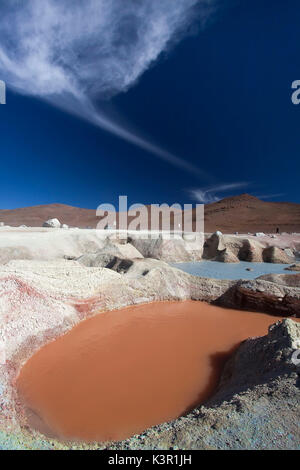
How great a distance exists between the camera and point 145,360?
3.23 metres

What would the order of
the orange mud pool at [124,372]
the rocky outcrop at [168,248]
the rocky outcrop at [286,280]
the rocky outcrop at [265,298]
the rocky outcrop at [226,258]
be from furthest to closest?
1. the rocky outcrop at [226,258]
2. the rocky outcrop at [168,248]
3. the rocky outcrop at [286,280]
4. the rocky outcrop at [265,298]
5. the orange mud pool at [124,372]

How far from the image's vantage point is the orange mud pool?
2211 mm

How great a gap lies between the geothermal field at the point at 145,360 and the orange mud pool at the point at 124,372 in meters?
0.02

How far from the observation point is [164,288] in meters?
6.05

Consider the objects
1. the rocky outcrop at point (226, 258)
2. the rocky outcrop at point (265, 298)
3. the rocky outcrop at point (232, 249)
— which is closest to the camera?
the rocky outcrop at point (265, 298)

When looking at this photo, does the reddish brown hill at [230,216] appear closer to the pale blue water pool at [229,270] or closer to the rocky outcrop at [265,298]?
the pale blue water pool at [229,270]

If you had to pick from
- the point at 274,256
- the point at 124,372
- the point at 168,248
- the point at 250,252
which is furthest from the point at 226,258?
the point at 124,372

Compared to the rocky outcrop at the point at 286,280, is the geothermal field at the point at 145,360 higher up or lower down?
lower down

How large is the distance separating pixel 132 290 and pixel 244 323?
2672mm

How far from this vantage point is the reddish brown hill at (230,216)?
37219 millimetres

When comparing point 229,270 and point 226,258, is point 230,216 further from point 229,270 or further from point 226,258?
point 229,270

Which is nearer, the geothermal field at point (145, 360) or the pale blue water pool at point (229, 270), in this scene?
the geothermal field at point (145, 360)

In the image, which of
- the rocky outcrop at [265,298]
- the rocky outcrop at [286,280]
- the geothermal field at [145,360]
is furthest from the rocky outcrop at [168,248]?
the rocky outcrop at [265,298]

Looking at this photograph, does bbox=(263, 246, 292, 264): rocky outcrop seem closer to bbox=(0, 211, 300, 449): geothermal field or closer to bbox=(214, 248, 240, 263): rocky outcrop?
bbox=(214, 248, 240, 263): rocky outcrop
